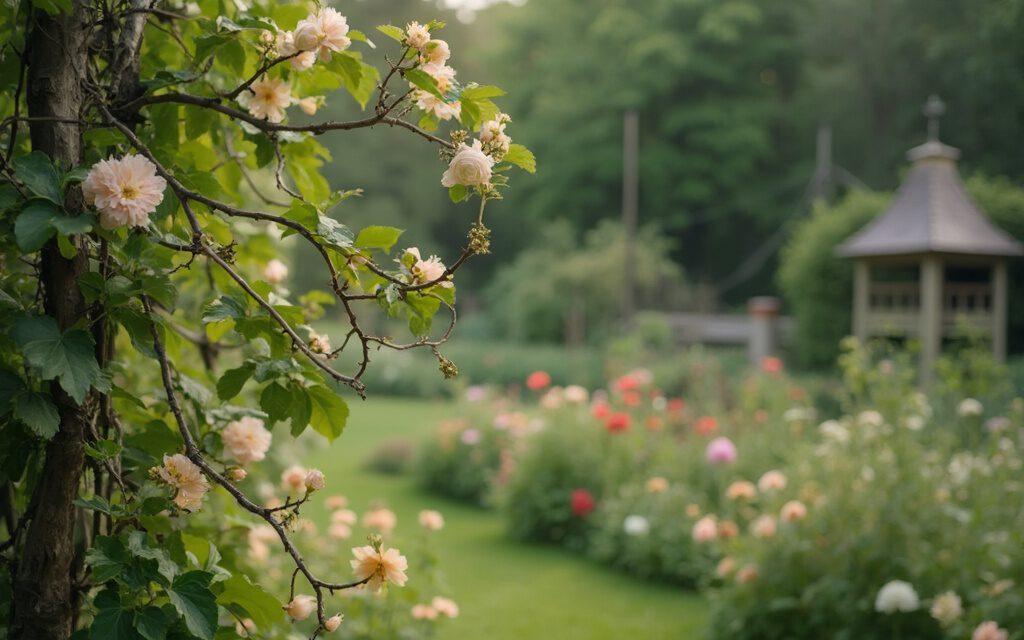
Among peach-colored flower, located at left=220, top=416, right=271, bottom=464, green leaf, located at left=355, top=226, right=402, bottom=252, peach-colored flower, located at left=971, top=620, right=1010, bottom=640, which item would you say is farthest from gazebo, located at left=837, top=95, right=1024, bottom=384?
green leaf, located at left=355, top=226, right=402, bottom=252

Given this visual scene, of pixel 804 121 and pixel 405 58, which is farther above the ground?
pixel 804 121

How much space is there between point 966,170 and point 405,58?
45.5 ft

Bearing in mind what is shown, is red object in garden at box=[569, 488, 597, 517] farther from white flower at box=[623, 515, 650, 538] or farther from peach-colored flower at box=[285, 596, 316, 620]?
peach-colored flower at box=[285, 596, 316, 620]

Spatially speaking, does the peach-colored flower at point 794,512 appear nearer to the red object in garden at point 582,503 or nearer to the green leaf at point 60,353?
the red object in garden at point 582,503

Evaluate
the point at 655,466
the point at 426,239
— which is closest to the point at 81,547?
the point at 655,466

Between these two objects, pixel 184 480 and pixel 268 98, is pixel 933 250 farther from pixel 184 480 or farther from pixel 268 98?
pixel 184 480

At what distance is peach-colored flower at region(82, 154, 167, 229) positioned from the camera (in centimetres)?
97

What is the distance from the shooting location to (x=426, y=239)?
951 inches

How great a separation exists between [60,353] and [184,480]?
0.21 m

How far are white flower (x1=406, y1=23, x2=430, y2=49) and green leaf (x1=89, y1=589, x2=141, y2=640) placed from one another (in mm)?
747

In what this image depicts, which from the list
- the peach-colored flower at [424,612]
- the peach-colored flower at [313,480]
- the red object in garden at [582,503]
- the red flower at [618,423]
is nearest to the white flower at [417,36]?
the peach-colored flower at [313,480]

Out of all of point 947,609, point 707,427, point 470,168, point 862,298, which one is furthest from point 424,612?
point 862,298

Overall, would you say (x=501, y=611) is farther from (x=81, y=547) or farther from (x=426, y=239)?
(x=426, y=239)

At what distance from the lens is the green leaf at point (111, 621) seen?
1.01 m
